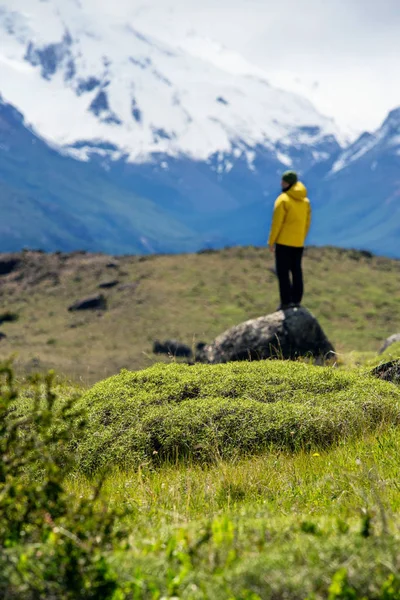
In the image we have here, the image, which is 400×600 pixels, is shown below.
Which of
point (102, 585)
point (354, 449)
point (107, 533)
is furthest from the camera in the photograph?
point (354, 449)

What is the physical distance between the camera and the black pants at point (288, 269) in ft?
47.4

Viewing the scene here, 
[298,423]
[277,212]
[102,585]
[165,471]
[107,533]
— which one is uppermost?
[277,212]

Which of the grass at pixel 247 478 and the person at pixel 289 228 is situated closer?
the grass at pixel 247 478

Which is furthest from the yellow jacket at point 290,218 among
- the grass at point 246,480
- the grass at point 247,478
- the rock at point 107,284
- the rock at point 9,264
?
the rock at point 9,264

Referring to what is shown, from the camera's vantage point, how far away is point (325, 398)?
23.7ft

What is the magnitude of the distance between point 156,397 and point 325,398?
1713mm

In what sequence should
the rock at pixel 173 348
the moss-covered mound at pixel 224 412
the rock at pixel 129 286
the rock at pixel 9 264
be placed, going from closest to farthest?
the moss-covered mound at pixel 224 412 < the rock at pixel 173 348 < the rock at pixel 129 286 < the rock at pixel 9 264

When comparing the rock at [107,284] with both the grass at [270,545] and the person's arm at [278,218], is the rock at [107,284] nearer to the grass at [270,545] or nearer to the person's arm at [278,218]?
the person's arm at [278,218]

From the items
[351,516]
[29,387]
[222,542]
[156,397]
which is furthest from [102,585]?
[29,387]

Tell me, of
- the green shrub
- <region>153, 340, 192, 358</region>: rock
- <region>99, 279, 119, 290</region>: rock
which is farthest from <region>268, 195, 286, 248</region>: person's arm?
<region>99, 279, 119, 290</region>: rock

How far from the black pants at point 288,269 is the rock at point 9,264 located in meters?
32.9

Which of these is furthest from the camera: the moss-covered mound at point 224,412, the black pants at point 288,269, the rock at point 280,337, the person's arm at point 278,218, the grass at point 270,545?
the black pants at point 288,269

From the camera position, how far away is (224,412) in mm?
6855

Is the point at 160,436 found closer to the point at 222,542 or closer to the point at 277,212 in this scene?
the point at 222,542
